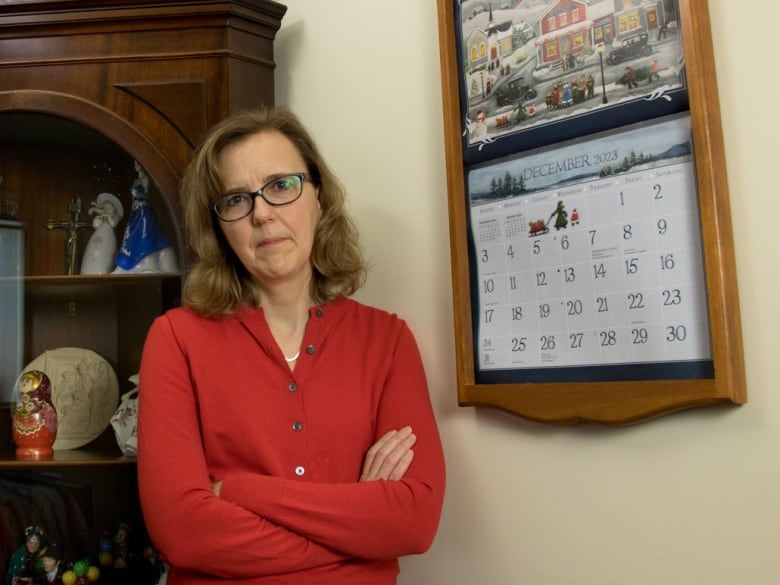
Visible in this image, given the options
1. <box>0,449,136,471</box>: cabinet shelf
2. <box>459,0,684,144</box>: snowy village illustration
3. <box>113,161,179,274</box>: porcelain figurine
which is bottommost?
<box>0,449,136,471</box>: cabinet shelf

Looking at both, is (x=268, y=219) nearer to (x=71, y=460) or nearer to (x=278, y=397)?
(x=278, y=397)

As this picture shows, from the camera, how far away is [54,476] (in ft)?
5.00

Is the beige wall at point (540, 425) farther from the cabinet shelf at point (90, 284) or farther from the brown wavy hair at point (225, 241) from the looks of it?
the cabinet shelf at point (90, 284)

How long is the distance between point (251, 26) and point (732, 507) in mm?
1203

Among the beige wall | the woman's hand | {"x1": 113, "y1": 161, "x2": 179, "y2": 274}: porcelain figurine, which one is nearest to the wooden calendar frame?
the beige wall

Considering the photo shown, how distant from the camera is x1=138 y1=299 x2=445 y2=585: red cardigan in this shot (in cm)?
113

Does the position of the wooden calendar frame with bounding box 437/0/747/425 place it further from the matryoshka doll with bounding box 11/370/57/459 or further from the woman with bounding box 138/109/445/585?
the matryoshka doll with bounding box 11/370/57/459

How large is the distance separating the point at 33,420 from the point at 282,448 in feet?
2.06

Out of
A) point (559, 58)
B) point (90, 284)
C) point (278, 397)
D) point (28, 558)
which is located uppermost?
point (559, 58)

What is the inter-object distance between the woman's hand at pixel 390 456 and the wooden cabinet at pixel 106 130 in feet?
1.71

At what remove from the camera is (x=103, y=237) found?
1.61m

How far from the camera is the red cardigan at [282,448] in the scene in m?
1.13

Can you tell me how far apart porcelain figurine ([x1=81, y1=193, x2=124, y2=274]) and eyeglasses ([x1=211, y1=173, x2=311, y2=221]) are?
0.36 m

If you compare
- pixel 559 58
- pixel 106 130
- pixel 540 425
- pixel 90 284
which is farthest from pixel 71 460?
pixel 559 58
